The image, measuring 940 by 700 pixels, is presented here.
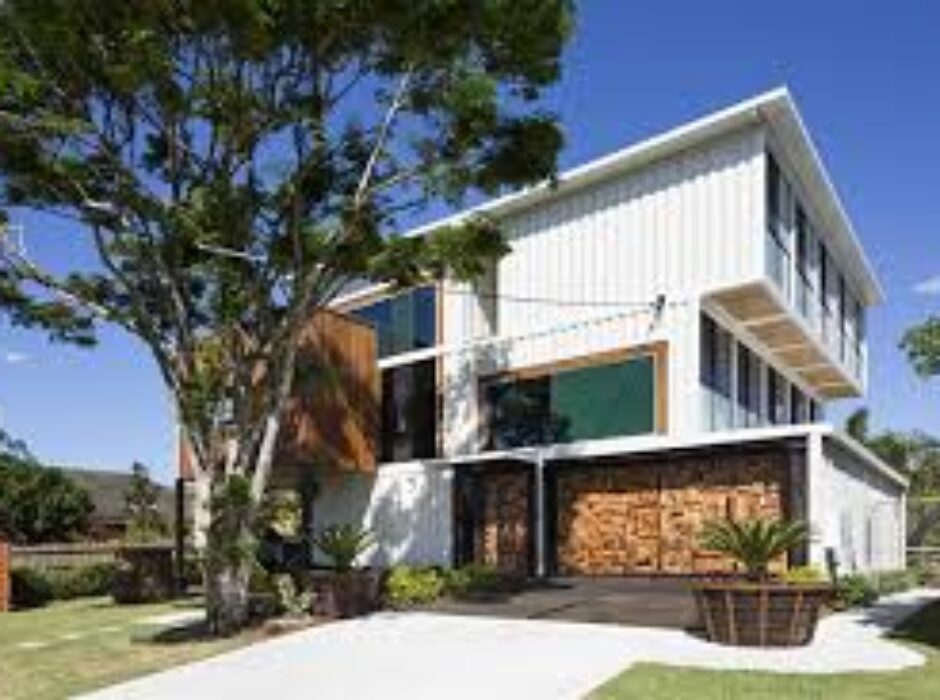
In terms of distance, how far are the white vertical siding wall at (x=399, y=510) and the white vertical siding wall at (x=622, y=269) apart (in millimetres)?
1051

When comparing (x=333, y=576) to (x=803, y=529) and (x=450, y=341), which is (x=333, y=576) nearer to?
(x=803, y=529)

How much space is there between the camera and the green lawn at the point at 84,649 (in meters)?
14.0

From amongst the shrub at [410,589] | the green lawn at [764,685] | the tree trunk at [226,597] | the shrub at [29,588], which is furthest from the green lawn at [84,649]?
the green lawn at [764,685]

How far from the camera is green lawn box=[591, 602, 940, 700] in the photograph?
11.1m

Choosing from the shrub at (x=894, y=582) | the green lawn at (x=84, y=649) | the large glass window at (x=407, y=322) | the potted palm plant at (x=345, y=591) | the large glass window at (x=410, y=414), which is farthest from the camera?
the large glass window at (x=407, y=322)

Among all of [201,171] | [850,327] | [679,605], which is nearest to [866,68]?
Answer: [679,605]

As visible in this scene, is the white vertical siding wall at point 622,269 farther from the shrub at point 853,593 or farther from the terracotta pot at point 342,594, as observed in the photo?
the terracotta pot at point 342,594

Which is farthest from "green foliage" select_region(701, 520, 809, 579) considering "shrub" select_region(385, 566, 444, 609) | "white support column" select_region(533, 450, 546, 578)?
"white support column" select_region(533, 450, 546, 578)

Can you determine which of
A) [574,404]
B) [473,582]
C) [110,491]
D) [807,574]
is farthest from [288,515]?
[110,491]

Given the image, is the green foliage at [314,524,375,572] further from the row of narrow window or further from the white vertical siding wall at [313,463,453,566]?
the row of narrow window

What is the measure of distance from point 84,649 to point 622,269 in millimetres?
12804

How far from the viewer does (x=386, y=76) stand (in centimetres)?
1895

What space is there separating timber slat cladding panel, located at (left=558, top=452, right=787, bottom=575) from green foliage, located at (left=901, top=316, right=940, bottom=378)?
5695mm

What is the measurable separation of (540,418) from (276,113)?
9863 mm
